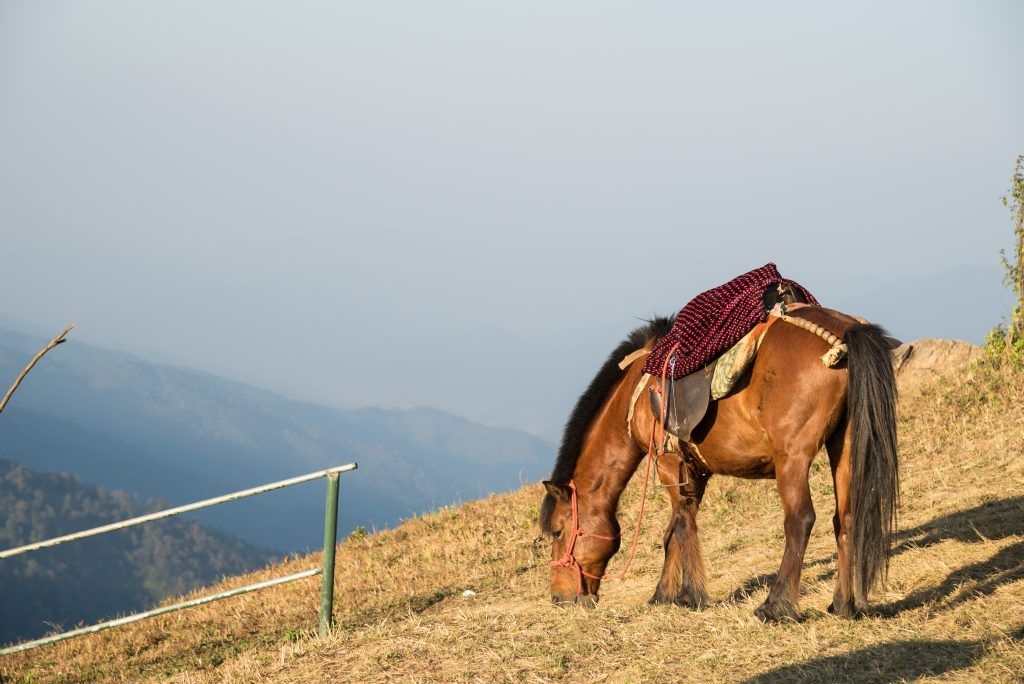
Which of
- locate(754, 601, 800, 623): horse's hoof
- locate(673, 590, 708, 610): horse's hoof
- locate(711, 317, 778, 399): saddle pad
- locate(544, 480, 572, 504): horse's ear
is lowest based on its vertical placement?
locate(673, 590, 708, 610): horse's hoof

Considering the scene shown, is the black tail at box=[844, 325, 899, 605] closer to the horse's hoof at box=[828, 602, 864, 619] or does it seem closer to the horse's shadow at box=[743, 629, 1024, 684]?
the horse's hoof at box=[828, 602, 864, 619]

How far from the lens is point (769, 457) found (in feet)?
23.4

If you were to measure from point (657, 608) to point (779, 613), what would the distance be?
1.06 m

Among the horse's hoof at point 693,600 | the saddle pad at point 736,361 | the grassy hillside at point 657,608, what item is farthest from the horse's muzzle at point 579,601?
the saddle pad at point 736,361

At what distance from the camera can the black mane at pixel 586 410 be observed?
8.25 meters

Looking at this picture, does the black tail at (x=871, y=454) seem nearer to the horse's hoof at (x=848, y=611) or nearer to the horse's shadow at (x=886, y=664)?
the horse's hoof at (x=848, y=611)

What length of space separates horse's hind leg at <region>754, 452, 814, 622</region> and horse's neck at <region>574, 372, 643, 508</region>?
1.55 meters

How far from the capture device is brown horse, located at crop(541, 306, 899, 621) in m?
6.61

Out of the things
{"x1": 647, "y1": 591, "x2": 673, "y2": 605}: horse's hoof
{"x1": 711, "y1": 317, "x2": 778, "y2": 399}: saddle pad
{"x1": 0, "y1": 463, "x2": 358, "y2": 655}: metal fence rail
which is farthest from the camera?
{"x1": 647, "y1": 591, "x2": 673, "y2": 605}: horse's hoof

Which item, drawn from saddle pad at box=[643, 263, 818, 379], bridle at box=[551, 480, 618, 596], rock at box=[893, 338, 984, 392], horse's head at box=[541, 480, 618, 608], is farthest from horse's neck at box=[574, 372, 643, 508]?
rock at box=[893, 338, 984, 392]

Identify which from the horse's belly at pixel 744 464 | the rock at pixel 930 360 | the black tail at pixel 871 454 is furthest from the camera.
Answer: the rock at pixel 930 360

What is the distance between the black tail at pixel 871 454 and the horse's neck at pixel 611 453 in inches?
77.1

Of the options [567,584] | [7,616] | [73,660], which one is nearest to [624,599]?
[567,584]

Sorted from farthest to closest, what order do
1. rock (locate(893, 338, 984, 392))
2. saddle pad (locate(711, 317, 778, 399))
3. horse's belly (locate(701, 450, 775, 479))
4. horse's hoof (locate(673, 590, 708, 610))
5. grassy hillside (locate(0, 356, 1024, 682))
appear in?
rock (locate(893, 338, 984, 392))
horse's hoof (locate(673, 590, 708, 610))
horse's belly (locate(701, 450, 775, 479))
saddle pad (locate(711, 317, 778, 399))
grassy hillside (locate(0, 356, 1024, 682))
